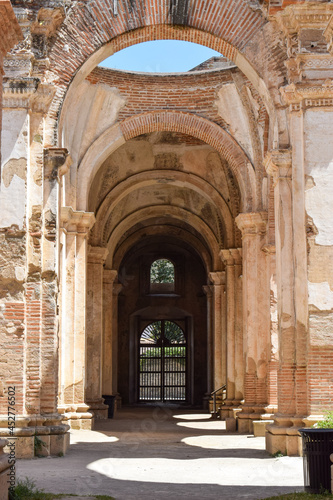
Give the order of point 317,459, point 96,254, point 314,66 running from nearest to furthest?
point 317,459 < point 314,66 < point 96,254

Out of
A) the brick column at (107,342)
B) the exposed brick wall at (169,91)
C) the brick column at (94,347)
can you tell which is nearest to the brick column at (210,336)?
the brick column at (107,342)

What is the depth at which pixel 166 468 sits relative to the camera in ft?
30.3

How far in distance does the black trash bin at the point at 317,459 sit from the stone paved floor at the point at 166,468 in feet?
1.33

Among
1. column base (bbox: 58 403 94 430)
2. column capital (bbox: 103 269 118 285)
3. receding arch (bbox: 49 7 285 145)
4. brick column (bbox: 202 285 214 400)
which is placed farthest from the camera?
brick column (bbox: 202 285 214 400)

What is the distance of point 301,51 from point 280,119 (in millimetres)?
1127

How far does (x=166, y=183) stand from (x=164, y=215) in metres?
4.57

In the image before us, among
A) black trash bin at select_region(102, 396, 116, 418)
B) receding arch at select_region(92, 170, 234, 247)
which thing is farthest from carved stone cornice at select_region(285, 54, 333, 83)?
black trash bin at select_region(102, 396, 116, 418)

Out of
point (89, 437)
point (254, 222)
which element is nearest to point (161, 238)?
point (254, 222)

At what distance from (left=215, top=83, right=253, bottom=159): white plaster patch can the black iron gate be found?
15179mm

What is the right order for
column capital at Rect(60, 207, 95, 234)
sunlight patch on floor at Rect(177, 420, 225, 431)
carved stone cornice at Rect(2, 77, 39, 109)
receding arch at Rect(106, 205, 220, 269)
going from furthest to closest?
1. receding arch at Rect(106, 205, 220, 269)
2. sunlight patch on floor at Rect(177, 420, 225, 431)
3. column capital at Rect(60, 207, 95, 234)
4. carved stone cornice at Rect(2, 77, 39, 109)

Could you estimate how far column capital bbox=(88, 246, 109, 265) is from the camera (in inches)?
762

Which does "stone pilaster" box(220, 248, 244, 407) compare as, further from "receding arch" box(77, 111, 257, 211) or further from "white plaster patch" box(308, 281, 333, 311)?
"white plaster patch" box(308, 281, 333, 311)

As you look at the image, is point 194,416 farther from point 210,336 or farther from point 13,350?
point 13,350

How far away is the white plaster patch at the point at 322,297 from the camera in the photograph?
9.77 metres
